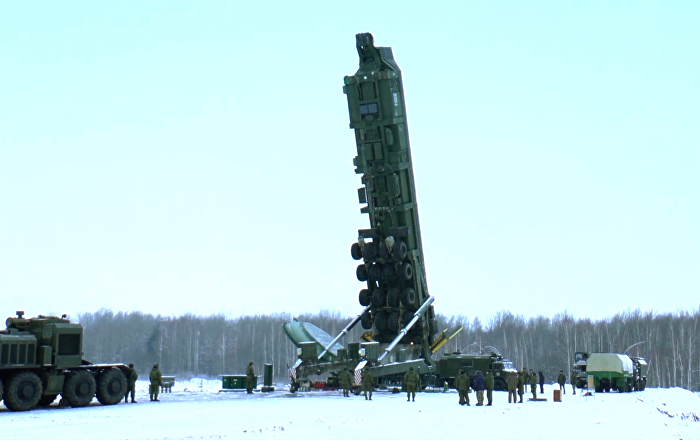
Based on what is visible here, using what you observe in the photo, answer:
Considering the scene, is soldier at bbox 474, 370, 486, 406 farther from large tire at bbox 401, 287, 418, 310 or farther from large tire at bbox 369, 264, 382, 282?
large tire at bbox 369, 264, 382, 282

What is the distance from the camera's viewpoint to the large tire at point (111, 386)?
19.5 meters

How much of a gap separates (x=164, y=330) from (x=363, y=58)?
63136 mm

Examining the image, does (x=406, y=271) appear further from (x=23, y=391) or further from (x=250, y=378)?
(x=23, y=391)

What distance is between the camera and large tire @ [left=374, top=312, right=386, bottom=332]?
2731cm

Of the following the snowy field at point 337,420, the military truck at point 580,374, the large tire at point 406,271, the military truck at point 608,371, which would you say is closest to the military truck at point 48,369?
the snowy field at point 337,420

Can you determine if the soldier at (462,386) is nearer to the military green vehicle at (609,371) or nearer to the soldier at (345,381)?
the soldier at (345,381)

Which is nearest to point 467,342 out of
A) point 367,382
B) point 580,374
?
point 580,374

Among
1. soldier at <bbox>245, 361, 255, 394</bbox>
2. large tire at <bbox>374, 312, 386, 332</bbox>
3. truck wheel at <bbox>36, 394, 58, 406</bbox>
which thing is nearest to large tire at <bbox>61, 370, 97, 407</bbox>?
truck wheel at <bbox>36, 394, 58, 406</bbox>

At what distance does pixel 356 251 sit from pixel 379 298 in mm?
1686

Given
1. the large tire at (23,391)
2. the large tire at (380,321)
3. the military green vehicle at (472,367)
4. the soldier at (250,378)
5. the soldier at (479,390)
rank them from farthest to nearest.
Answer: the military green vehicle at (472,367)
the large tire at (380,321)
the soldier at (250,378)
the soldier at (479,390)
the large tire at (23,391)

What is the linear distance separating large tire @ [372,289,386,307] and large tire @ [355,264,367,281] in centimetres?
59

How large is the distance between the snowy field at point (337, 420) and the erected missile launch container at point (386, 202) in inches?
179

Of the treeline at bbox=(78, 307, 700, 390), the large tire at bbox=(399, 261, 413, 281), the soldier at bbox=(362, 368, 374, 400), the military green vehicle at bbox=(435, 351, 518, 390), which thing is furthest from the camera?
the treeline at bbox=(78, 307, 700, 390)

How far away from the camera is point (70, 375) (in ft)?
62.4
